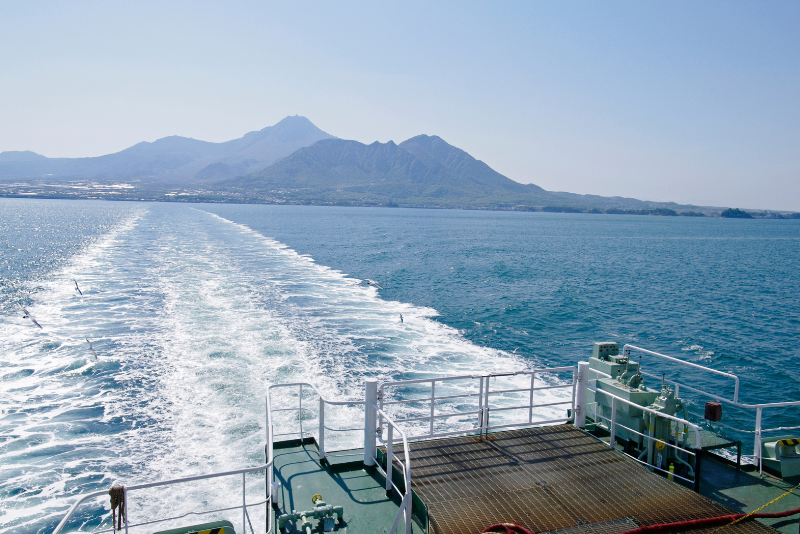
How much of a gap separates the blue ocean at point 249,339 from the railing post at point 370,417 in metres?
4.10

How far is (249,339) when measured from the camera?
65.9 ft

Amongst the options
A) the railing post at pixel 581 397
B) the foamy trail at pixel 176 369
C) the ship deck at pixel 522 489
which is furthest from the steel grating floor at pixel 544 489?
the foamy trail at pixel 176 369

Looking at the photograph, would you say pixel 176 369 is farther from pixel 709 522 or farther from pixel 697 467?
pixel 709 522

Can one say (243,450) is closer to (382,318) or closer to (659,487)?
(659,487)

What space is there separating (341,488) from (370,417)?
109 centimetres

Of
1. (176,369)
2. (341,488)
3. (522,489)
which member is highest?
(522,489)

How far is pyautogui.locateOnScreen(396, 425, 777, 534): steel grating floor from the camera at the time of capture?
6301 millimetres

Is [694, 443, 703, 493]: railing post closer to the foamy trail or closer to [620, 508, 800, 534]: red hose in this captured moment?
[620, 508, 800, 534]: red hose

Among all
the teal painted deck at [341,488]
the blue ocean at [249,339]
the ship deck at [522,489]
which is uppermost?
the ship deck at [522,489]

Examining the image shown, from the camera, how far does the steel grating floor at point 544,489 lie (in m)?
6.30

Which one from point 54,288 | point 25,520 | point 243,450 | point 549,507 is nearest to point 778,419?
point 549,507

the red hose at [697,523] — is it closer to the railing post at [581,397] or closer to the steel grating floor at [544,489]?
the steel grating floor at [544,489]

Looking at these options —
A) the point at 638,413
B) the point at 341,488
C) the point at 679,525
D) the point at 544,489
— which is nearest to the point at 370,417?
the point at 341,488

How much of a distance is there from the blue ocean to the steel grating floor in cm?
511
